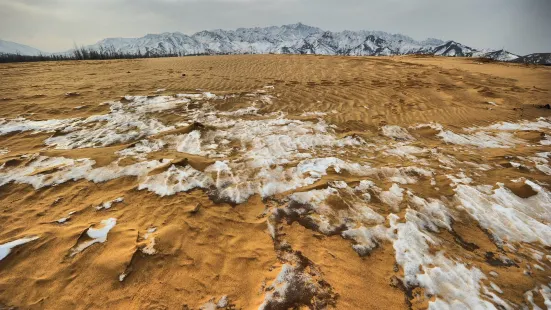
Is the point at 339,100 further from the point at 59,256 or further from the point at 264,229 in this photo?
the point at 59,256

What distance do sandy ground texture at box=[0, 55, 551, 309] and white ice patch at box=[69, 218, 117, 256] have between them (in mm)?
14

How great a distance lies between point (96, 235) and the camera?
2.94 m

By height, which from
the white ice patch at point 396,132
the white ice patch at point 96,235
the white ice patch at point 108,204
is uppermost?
the white ice patch at point 396,132

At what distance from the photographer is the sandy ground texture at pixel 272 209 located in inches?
95.5

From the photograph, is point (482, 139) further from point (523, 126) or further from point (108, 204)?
point (108, 204)

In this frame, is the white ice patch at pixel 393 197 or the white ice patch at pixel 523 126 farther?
the white ice patch at pixel 523 126

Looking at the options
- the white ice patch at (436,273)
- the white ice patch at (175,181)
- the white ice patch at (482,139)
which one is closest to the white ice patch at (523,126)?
the white ice patch at (482,139)

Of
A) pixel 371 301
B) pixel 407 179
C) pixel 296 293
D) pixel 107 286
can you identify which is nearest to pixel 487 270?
pixel 371 301

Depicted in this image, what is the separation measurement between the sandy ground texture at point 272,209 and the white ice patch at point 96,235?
1cm

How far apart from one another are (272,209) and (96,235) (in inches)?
81.5

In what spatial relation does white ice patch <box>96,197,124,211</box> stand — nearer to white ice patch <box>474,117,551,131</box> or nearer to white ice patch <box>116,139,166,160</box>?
white ice patch <box>116,139,166,160</box>

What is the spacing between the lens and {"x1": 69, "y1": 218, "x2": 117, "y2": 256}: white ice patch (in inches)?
109

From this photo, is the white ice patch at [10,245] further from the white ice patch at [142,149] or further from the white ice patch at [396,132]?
the white ice patch at [396,132]

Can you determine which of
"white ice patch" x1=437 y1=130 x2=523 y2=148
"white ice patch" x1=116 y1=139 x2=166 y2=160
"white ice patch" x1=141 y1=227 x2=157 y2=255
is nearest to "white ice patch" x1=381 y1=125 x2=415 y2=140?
"white ice patch" x1=437 y1=130 x2=523 y2=148
